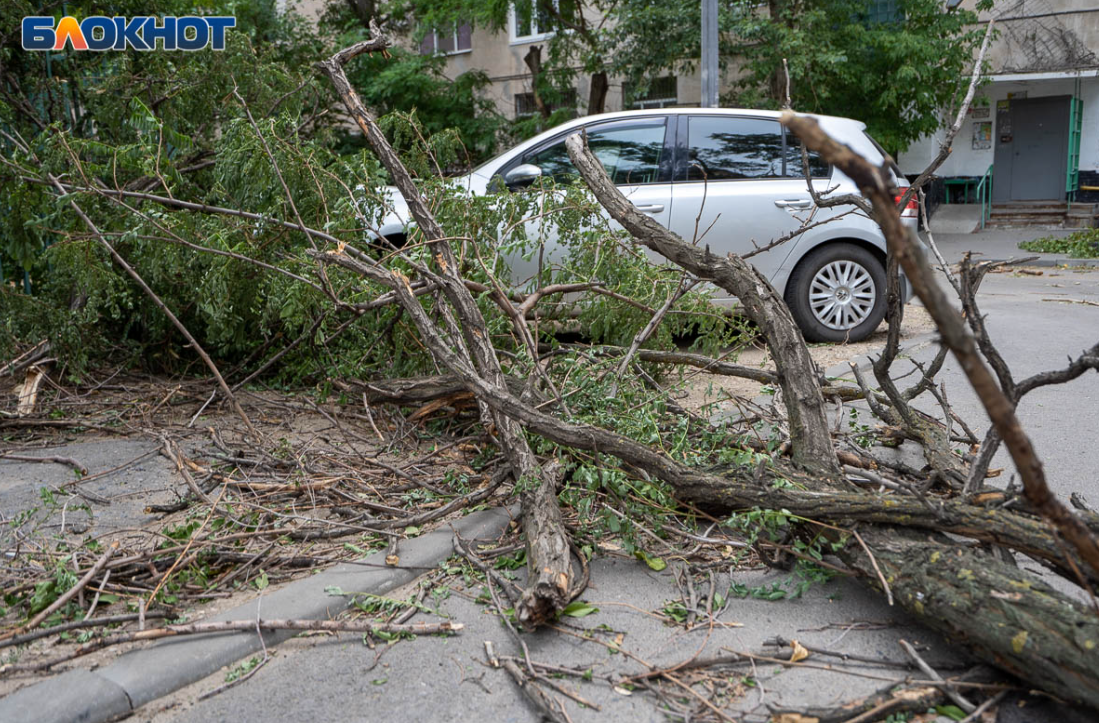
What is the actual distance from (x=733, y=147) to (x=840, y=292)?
1.54 meters

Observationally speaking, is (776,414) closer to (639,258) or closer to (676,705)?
(639,258)

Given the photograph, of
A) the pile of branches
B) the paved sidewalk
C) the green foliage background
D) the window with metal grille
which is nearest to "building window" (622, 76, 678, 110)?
the window with metal grille

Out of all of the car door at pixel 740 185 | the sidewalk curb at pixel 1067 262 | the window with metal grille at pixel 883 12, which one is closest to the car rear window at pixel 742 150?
the car door at pixel 740 185

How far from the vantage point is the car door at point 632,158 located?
7.68m

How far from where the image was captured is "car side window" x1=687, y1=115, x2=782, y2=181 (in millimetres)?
7828

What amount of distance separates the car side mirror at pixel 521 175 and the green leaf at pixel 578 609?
12.7ft

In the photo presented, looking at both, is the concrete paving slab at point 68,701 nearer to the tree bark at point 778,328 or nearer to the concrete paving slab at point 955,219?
the tree bark at point 778,328

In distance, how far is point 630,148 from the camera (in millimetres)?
7844

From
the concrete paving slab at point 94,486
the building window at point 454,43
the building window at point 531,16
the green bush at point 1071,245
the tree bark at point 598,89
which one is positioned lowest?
the concrete paving slab at point 94,486

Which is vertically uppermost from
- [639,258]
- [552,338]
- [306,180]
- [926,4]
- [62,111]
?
[926,4]

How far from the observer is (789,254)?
25.6ft

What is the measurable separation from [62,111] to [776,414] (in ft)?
20.1

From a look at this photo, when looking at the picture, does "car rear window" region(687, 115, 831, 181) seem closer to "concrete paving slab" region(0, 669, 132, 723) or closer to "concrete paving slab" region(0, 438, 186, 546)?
"concrete paving slab" region(0, 438, 186, 546)

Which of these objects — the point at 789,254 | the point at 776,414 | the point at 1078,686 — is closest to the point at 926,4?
the point at 789,254
